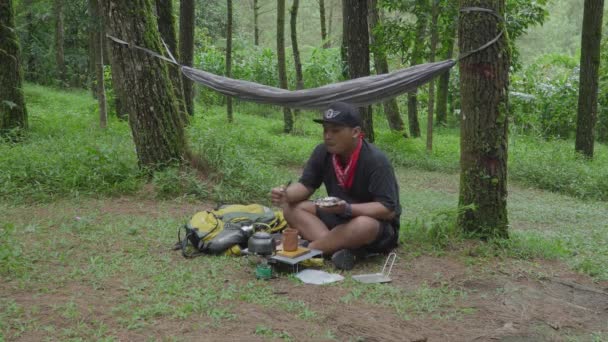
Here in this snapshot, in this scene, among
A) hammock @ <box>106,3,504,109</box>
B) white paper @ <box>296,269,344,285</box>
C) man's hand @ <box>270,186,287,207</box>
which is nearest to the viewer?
white paper @ <box>296,269,344,285</box>

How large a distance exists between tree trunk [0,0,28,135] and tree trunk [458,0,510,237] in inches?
218

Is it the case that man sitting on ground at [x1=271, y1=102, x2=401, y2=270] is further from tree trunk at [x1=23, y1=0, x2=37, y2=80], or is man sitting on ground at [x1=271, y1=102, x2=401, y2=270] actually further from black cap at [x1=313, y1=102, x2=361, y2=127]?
tree trunk at [x1=23, y1=0, x2=37, y2=80]

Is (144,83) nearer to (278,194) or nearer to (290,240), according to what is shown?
(278,194)

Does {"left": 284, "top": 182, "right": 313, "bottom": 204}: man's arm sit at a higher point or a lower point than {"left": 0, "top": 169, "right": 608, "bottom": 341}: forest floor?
higher

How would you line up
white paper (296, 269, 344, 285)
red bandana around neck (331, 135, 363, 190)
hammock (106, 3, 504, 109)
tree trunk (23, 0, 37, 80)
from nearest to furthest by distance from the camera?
1. white paper (296, 269, 344, 285)
2. red bandana around neck (331, 135, 363, 190)
3. hammock (106, 3, 504, 109)
4. tree trunk (23, 0, 37, 80)

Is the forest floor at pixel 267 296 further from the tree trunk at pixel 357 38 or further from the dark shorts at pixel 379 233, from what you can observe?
the tree trunk at pixel 357 38

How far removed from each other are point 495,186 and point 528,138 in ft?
23.8

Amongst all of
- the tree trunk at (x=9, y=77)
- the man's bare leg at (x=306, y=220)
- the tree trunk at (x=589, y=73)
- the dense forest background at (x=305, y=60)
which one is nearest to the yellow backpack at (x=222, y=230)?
the man's bare leg at (x=306, y=220)

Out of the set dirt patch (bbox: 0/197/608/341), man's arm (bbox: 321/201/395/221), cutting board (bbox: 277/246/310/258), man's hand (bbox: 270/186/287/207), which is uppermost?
man's hand (bbox: 270/186/287/207)

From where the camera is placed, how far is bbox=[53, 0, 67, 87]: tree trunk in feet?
45.6

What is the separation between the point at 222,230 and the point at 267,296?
0.88 m

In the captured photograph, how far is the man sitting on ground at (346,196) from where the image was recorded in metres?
3.32

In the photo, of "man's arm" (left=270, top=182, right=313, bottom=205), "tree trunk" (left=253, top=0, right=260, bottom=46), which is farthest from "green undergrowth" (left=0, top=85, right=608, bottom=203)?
"tree trunk" (left=253, top=0, right=260, bottom=46)

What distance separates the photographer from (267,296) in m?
2.89
